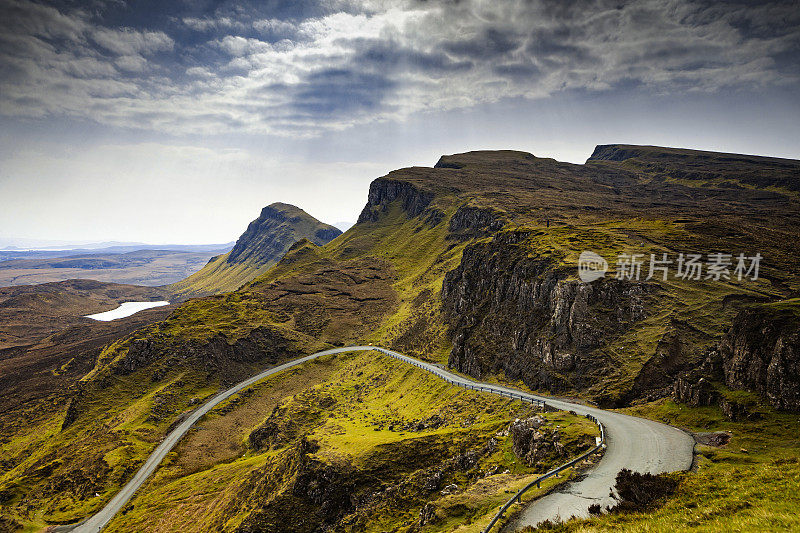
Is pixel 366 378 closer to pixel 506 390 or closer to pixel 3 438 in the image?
pixel 506 390

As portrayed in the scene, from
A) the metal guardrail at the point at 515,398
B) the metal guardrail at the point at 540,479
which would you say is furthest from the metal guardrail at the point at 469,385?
the metal guardrail at the point at 540,479

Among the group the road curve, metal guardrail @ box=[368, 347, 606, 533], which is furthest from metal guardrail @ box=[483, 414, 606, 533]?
the road curve

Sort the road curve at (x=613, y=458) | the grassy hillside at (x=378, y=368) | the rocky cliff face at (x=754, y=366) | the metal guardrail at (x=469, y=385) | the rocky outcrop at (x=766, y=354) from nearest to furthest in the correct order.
→ 1. the road curve at (x=613, y=458)
2. the rocky outcrop at (x=766, y=354)
3. the rocky cliff face at (x=754, y=366)
4. the grassy hillside at (x=378, y=368)
5. the metal guardrail at (x=469, y=385)

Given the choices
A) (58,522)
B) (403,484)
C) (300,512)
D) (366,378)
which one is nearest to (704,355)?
(403,484)

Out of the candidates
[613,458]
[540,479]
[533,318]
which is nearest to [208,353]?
[533,318]

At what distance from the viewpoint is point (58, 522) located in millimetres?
63406

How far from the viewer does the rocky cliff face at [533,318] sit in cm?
5438

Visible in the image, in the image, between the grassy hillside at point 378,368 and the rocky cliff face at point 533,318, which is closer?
the grassy hillside at point 378,368

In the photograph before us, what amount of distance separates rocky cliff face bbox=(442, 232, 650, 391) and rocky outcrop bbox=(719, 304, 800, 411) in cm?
1629

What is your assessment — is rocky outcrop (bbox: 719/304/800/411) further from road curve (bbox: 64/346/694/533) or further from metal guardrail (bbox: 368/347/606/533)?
metal guardrail (bbox: 368/347/606/533)

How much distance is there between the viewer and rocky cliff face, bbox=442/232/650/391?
54.4 metres

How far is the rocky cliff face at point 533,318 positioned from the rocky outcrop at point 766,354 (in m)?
16.3

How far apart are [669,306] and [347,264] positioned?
158 meters

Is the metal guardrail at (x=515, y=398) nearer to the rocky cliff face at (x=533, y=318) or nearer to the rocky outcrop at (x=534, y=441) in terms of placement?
the rocky outcrop at (x=534, y=441)
